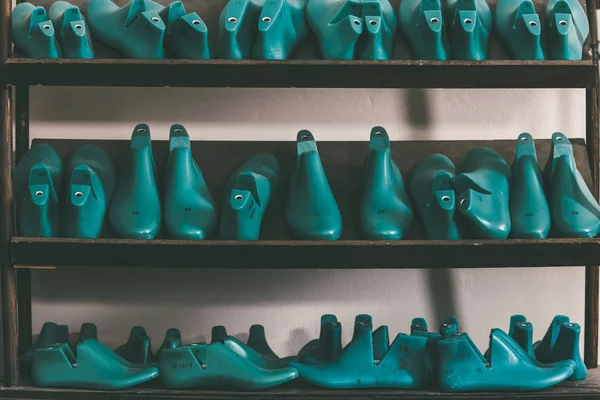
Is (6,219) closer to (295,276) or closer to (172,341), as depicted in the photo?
(172,341)

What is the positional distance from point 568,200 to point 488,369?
42 cm

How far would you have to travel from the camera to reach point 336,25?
1889 mm

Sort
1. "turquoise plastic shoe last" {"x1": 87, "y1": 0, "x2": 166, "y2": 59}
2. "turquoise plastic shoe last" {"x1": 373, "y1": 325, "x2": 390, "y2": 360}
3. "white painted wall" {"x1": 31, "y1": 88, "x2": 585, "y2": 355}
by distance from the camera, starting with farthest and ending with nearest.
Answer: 1. "white painted wall" {"x1": 31, "y1": 88, "x2": 585, "y2": 355}
2. "turquoise plastic shoe last" {"x1": 373, "y1": 325, "x2": 390, "y2": 360}
3. "turquoise plastic shoe last" {"x1": 87, "y1": 0, "x2": 166, "y2": 59}

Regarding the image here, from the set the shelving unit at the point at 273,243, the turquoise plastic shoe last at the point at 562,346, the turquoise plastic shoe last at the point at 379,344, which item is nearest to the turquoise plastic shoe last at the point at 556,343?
the turquoise plastic shoe last at the point at 562,346

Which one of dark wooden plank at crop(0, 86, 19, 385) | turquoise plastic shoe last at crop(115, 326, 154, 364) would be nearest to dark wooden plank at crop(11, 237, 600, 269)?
dark wooden plank at crop(0, 86, 19, 385)

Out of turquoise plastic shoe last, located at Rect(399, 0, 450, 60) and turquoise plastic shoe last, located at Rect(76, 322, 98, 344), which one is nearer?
turquoise plastic shoe last, located at Rect(399, 0, 450, 60)

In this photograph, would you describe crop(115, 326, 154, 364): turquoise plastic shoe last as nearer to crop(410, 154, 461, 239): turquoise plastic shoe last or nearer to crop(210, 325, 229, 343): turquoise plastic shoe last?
crop(210, 325, 229, 343): turquoise plastic shoe last

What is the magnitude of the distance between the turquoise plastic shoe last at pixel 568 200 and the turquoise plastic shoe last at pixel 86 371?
0.98 metres

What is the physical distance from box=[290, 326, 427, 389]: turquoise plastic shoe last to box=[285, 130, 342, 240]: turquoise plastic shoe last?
25cm

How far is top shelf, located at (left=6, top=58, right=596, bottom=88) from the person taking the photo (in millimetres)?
1783

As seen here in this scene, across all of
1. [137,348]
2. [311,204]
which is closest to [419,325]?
[311,204]

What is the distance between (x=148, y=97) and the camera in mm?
2250

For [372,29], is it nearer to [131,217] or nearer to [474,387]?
[131,217]

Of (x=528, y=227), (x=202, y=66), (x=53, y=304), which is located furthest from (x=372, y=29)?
(x=53, y=304)
